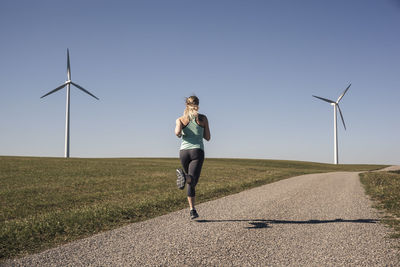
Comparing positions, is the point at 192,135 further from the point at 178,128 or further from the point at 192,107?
the point at 192,107

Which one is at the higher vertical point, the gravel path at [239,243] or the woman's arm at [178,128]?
the woman's arm at [178,128]

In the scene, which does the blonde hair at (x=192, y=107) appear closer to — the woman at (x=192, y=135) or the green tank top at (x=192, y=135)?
the woman at (x=192, y=135)

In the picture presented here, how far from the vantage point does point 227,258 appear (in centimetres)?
453

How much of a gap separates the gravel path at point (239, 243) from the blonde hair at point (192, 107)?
233cm

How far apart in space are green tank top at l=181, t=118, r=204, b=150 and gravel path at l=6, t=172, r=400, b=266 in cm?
168

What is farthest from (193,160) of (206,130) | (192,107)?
(192,107)

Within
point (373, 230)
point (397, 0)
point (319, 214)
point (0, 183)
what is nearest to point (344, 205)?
point (319, 214)

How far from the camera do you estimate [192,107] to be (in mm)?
7105

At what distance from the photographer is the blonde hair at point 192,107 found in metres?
7.08

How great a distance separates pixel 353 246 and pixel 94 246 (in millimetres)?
4179

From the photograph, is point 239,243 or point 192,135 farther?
point 192,135

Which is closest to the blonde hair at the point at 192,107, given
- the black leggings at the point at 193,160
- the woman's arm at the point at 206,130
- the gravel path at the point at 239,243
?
the woman's arm at the point at 206,130

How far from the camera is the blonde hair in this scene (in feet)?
23.2

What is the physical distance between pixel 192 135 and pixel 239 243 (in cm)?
264
